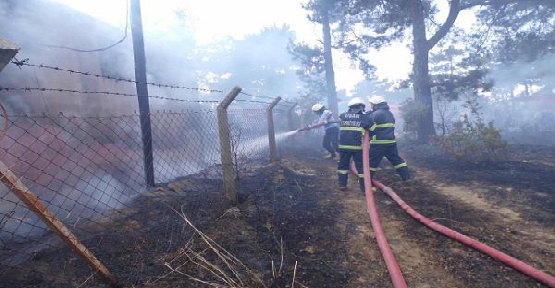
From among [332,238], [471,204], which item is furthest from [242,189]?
[471,204]

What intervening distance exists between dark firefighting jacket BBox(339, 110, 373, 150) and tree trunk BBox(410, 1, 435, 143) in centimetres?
692

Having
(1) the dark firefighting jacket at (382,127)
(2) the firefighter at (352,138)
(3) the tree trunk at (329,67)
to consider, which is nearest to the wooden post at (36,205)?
(2) the firefighter at (352,138)

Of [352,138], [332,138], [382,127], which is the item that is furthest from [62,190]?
[332,138]

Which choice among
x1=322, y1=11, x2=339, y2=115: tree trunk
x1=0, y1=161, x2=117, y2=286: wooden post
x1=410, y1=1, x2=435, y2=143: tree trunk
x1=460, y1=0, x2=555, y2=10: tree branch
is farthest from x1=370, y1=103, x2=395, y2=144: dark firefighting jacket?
x1=322, y1=11, x2=339, y2=115: tree trunk

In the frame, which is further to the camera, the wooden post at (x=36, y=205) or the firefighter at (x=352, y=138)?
the firefighter at (x=352, y=138)

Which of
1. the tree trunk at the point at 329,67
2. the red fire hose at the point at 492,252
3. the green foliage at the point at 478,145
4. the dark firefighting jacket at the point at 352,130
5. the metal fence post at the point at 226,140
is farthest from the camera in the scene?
the tree trunk at the point at 329,67

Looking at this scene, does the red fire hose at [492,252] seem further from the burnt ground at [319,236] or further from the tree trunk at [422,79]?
the tree trunk at [422,79]

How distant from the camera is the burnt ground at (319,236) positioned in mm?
2586

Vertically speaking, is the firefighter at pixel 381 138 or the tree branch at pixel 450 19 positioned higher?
the tree branch at pixel 450 19

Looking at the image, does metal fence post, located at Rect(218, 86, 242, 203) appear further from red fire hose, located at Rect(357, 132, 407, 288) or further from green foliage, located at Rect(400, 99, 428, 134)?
green foliage, located at Rect(400, 99, 428, 134)

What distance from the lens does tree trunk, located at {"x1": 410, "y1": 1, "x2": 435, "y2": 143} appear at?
11336mm

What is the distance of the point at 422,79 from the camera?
11570mm

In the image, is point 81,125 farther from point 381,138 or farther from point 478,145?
point 478,145

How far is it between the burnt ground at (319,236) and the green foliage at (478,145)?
4.11 ft
